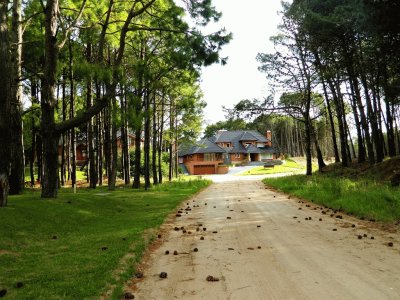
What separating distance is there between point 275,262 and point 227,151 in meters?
78.7

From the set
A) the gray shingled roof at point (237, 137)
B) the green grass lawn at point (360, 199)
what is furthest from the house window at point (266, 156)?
the green grass lawn at point (360, 199)

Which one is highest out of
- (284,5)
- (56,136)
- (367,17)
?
(284,5)

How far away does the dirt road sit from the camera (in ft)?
15.1

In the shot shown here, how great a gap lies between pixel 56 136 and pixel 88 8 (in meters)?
7.01

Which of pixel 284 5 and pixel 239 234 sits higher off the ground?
pixel 284 5

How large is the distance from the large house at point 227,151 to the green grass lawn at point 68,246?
59.4 metres

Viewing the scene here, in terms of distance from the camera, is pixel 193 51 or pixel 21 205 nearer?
pixel 21 205

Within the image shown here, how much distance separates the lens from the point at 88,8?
642 inches

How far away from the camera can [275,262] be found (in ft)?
19.3

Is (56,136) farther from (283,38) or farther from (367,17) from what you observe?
(283,38)

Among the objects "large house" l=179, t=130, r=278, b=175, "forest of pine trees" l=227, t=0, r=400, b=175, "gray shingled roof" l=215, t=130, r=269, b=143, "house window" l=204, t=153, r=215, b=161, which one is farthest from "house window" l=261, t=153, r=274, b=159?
"forest of pine trees" l=227, t=0, r=400, b=175

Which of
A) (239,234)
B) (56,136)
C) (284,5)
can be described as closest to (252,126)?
(284,5)

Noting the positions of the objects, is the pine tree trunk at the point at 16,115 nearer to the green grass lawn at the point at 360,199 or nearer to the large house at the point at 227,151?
the green grass lawn at the point at 360,199

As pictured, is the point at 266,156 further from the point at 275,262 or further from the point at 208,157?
the point at 275,262
